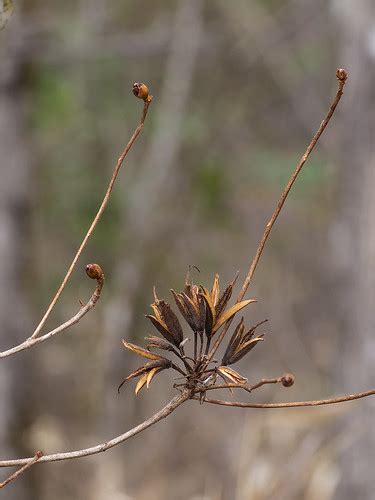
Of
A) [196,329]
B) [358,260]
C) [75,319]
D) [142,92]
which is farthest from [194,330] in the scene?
[358,260]

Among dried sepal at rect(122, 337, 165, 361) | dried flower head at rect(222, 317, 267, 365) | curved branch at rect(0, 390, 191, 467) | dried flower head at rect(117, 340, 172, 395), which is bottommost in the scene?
curved branch at rect(0, 390, 191, 467)

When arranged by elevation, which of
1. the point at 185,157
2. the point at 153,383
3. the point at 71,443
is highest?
the point at 185,157

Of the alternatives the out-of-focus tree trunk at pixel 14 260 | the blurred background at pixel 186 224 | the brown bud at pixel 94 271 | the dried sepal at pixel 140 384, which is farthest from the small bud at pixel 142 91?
the out-of-focus tree trunk at pixel 14 260

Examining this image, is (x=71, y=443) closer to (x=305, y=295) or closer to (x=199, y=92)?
(x=305, y=295)

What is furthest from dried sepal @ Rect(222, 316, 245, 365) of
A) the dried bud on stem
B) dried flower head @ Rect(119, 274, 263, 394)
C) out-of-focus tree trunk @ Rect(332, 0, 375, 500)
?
out-of-focus tree trunk @ Rect(332, 0, 375, 500)

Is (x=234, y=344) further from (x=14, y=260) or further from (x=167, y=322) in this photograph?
(x=14, y=260)

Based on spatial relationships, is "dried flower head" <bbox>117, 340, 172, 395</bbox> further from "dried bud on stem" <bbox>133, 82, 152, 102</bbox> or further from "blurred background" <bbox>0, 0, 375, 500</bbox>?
"blurred background" <bbox>0, 0, 375, 500</bbox>

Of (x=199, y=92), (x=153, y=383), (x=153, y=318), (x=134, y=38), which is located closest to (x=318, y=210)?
(x=199, y=92)
